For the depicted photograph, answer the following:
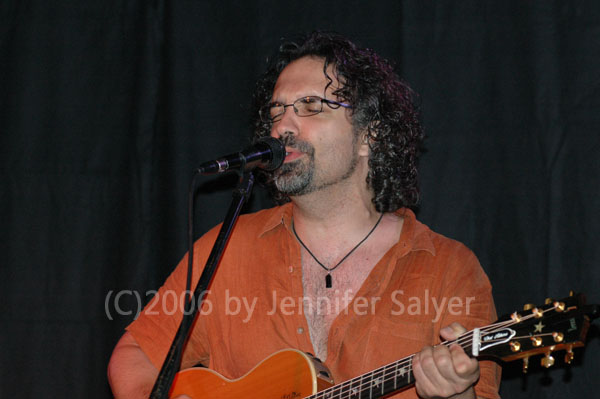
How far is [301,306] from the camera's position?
2477 millimetres

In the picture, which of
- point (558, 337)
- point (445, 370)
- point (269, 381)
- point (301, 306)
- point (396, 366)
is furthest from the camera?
point (301, 306)

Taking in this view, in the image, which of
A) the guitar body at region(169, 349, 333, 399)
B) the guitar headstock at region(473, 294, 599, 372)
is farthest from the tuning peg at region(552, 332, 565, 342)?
the guitar body at region(169, 349, 333, 399)

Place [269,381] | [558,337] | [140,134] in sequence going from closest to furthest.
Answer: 1. [558,337]
2. [269,381]
3. [140,134]

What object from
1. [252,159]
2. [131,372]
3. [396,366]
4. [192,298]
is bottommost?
[131,372]

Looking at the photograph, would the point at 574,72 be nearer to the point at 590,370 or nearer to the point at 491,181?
the point at 491,181

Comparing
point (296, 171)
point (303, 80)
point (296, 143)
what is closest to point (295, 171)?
point (296, 171)

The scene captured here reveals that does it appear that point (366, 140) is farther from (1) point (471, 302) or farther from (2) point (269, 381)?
(2) point (269, 381)

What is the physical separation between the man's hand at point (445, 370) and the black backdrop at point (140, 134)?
3.14 feet

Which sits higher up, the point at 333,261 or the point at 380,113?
the point at 380,113

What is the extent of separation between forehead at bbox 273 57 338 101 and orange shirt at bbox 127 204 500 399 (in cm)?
53

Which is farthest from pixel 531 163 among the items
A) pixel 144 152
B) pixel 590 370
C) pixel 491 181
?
pixel 144 152

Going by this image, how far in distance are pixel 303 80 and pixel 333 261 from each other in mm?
763

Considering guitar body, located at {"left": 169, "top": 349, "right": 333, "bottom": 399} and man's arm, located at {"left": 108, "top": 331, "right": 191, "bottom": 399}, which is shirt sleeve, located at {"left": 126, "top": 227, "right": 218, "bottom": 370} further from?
guitar body, located at {"left": 169, "top": 349, "right": 333, "bottom": 399}

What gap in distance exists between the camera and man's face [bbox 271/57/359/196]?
2.51 m
